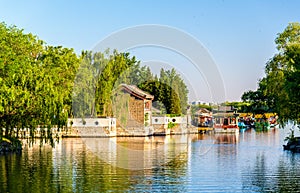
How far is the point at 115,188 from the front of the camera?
2342 centimetres

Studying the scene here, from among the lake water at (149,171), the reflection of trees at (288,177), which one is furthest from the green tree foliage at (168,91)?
the reflection of trees at (288,177)

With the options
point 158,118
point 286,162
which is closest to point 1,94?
point 286,162

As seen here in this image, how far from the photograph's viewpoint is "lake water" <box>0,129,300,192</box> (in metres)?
23.8

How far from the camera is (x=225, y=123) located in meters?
83.2

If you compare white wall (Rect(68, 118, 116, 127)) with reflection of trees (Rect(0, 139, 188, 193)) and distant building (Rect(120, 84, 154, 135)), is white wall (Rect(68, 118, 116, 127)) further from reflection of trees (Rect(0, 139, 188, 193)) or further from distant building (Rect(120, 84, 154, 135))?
reflection of trees (Rect(0, 139, 188, 193))

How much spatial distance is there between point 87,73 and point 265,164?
1430 inches

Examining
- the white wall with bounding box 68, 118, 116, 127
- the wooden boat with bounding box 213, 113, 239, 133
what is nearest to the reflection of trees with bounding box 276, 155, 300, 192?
the white wall with bounding box 68, 118, 116, 127

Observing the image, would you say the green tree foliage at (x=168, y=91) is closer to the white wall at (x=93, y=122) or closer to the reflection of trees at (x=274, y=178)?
the white wall at (x=93, y=122)

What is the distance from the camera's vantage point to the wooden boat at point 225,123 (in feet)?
262

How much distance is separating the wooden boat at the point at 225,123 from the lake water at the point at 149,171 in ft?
126

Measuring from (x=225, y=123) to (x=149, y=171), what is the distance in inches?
2160

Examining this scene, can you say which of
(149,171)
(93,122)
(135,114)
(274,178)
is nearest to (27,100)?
(149,171)

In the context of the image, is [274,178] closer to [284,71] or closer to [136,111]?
[284,71]

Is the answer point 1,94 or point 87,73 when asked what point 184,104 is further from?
point 1,94
